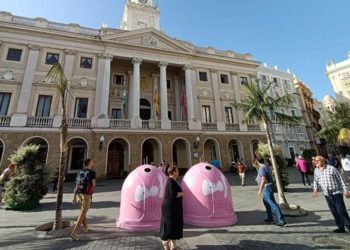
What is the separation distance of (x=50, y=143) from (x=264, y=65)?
115ft

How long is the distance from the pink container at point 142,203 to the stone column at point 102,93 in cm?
1366

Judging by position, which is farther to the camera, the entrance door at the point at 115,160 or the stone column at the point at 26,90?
the entrance door at the point at 115,160

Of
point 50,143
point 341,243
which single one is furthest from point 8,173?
point 341,243

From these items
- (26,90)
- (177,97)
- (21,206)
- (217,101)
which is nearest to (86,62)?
(26,90)

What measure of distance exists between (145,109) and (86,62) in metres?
8.02

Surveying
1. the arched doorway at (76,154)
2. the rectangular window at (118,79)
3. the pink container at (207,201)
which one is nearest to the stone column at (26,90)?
the arched doorway at (76,154)

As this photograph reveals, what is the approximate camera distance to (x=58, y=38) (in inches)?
773

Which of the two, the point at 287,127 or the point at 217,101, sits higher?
the point at 217,101

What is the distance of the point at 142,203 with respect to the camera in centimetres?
562

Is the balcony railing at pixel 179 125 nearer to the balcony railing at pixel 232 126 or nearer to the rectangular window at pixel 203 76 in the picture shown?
→ the balcony railing at pixel 232 126

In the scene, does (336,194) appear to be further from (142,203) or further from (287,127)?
(287,127)

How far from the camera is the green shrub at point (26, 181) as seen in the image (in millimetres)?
8047

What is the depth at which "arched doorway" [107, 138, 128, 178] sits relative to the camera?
63.3 feet

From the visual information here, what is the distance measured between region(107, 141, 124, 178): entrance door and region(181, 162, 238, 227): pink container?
14.9 meters
